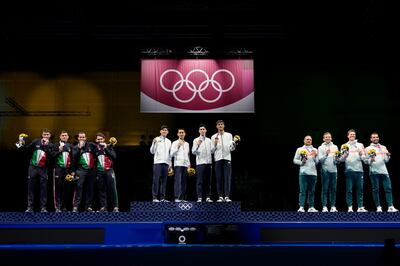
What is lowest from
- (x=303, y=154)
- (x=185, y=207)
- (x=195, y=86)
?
(x=185, y=207)

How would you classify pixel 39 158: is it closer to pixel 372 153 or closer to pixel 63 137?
pixel 63 137

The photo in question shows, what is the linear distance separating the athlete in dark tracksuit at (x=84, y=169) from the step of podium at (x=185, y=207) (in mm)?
1046

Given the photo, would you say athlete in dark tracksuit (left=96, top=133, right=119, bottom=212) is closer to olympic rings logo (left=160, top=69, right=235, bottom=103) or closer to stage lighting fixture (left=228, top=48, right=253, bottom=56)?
olympic rings logo (left=160, top=69, right=235, bottom=103)

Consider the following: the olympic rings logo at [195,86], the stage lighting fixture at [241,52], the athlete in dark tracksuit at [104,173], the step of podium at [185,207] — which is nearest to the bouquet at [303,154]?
the step of podium at [185,207]

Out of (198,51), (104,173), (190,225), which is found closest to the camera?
(190,225)

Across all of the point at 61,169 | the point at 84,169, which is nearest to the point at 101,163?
the point at 84,169

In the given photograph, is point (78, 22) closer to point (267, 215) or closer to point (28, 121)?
point (28, 121)

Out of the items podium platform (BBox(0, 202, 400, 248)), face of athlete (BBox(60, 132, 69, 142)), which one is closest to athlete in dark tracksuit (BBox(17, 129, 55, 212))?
face of athlete (BBox(60, 132, 69, 142))

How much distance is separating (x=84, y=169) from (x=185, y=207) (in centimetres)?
207

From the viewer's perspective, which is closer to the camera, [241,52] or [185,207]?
[185,207]

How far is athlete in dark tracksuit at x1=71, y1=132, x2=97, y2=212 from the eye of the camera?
8773 millimetres

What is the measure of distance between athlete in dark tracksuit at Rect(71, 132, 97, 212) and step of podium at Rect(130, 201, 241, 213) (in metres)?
1.05

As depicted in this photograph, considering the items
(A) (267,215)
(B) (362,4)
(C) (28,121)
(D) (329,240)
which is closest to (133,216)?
(A) (267,215)

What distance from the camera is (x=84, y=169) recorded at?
8.82 m
